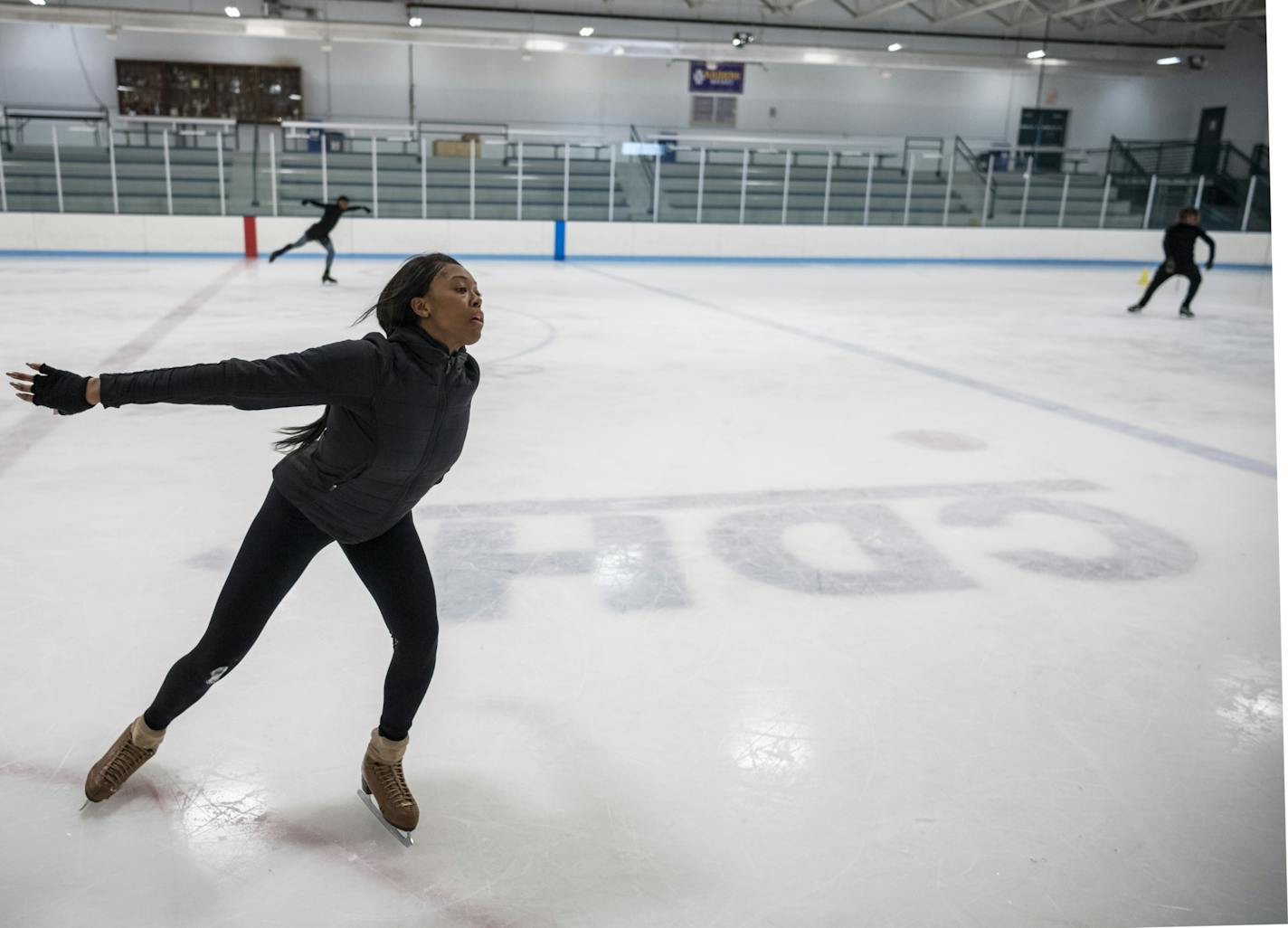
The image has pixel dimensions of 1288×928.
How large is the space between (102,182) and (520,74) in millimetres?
10425

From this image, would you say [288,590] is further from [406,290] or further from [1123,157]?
[1123,157]

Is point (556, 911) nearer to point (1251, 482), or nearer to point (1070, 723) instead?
point (1070, 723)

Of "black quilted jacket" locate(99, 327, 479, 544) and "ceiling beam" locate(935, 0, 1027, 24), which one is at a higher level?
"ceiling beam" locate(935, 0, 1027, 24)

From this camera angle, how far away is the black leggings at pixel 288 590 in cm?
212

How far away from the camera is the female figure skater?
184cm

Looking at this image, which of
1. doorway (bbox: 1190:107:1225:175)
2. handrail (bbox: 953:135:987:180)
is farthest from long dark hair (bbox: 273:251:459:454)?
doorway (bbox: 1190:107:1225:175)

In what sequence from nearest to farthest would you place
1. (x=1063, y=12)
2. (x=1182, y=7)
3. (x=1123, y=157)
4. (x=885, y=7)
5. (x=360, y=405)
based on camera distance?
(x=360, y=405), (x=1182, y=7), (x=1063, y=12), (x=885, y=7), (x=1123, y=157)

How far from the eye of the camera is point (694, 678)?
302cm

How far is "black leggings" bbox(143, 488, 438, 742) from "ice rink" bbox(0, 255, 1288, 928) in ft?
1.02

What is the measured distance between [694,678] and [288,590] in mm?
1308

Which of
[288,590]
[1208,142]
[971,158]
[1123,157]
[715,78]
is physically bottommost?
[288,590]

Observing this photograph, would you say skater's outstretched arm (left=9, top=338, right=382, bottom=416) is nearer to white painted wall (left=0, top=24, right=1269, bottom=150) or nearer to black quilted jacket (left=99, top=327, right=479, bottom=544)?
black quilted jacket (left=99, top=327, right=479, bottom=544)

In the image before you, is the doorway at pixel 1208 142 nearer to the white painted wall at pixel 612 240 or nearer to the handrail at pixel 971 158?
the white painted wall at pixel 612 240

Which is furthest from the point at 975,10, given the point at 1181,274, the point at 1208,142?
the point at 1181,274
